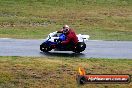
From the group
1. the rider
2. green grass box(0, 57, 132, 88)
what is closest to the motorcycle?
the rider

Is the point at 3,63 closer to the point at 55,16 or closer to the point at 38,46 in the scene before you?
the point at 38,46

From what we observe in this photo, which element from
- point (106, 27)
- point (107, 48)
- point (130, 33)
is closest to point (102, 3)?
point (106, 27)

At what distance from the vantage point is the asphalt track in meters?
22.1

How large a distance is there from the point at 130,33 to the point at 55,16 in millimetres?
9098

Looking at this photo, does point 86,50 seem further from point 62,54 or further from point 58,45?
point 58,45

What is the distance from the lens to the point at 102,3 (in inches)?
1807

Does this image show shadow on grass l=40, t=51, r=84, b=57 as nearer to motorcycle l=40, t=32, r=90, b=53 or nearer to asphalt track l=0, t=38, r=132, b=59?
asphalt track l=0, t=38, r=132, b=59

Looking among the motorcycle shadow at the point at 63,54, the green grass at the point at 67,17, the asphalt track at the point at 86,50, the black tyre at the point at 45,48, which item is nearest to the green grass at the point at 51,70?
the motorcycle shadow at the point at 63,54

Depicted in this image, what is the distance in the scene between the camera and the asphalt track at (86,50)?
2206cm

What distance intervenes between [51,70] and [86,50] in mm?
5137

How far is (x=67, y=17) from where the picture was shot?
39.1m

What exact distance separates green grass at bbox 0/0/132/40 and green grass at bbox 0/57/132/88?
8.14 metres

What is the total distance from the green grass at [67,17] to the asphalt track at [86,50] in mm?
2440

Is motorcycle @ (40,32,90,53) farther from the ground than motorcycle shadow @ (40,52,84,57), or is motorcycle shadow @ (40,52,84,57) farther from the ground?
motorcycle @ (40,32,90,53)
